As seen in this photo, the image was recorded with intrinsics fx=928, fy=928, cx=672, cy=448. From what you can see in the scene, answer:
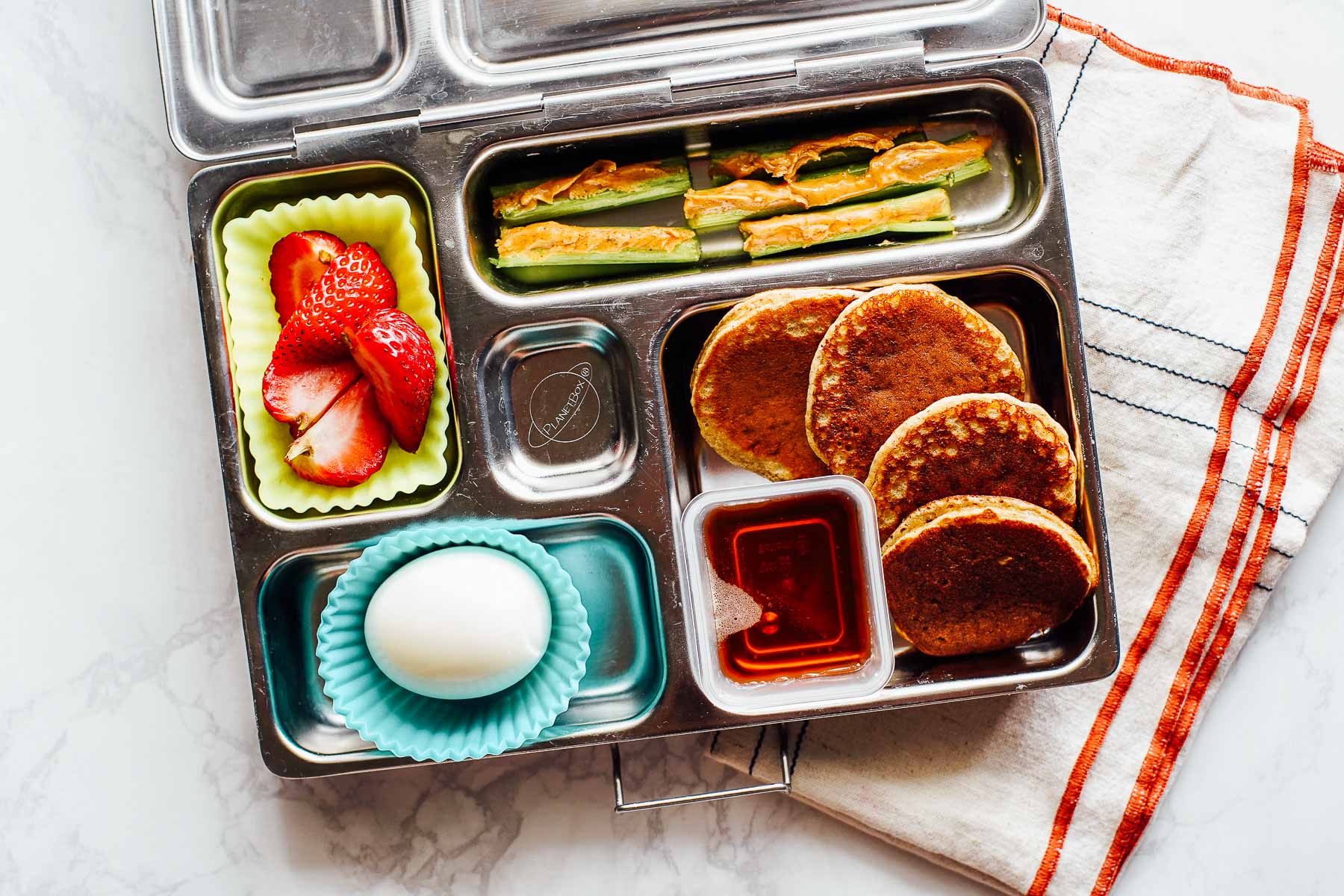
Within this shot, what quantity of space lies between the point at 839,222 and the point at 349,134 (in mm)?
818

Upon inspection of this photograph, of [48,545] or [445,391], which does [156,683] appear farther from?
[445,391]

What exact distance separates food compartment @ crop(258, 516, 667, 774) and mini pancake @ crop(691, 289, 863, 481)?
0.24 meters

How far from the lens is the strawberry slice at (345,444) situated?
149cm

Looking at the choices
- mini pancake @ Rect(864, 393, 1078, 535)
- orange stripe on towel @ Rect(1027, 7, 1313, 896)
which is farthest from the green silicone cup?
orange stripe on towel @ Rect(1027, 7, 1313, 896)

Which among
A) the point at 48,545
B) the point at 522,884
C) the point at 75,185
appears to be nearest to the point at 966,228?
the point at 522,884

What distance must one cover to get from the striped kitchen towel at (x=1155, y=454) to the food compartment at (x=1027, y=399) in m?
0.14

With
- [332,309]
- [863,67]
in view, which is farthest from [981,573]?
[332,309]

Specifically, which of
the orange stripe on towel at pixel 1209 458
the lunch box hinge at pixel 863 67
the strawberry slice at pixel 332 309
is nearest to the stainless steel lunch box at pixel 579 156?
the lunch box hinge at pixel 863 67

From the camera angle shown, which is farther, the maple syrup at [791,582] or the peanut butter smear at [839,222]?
the peanut butter smear at [839,222]

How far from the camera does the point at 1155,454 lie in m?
1.64

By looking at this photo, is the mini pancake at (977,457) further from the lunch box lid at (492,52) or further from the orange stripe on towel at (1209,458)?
the lunch box lid at (492,52)

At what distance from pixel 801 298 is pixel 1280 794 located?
4.20ft

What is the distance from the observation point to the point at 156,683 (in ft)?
5.72

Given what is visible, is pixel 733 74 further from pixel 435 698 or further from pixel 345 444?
pixel 435 698
